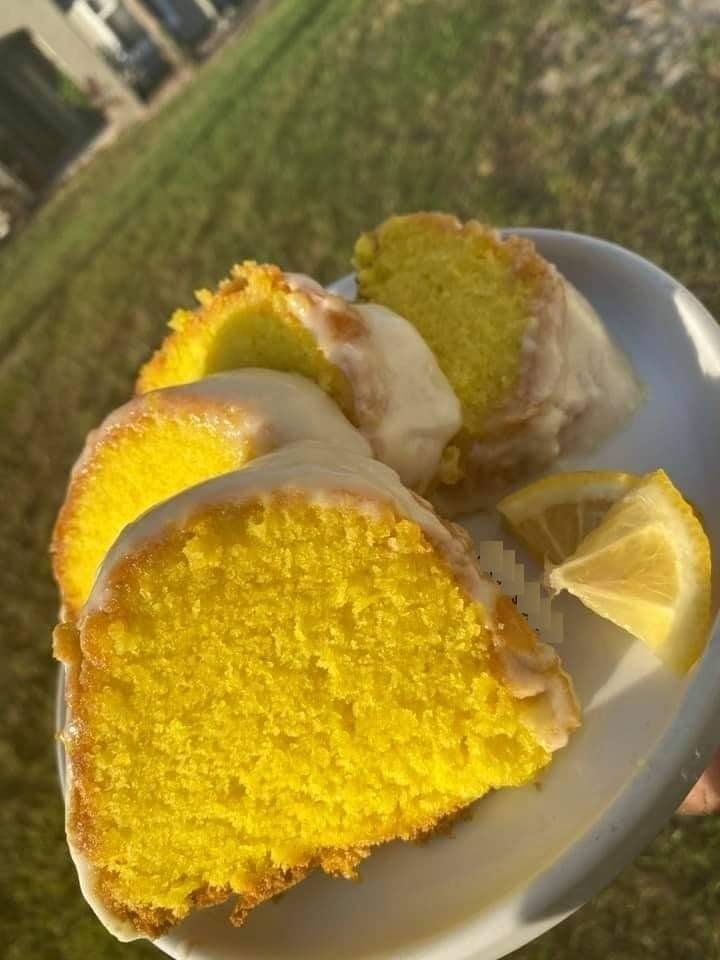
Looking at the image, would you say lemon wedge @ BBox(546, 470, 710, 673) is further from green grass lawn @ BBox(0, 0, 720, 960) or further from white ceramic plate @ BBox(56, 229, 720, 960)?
green grass lawn @ BBox(0, 0, 720, 960)

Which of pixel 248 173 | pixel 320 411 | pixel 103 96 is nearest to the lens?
pixel 320 411

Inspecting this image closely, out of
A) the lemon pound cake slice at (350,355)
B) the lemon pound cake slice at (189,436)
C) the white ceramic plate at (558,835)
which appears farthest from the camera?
the lemon pound cake slice at (350,355)

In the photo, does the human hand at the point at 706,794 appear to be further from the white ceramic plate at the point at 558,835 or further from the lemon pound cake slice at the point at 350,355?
the lemon pound cake slice at the point at 350,355

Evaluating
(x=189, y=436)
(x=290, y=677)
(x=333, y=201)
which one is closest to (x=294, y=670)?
(x=290, y=677)

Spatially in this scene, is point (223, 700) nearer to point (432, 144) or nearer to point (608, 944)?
point (608, 944)

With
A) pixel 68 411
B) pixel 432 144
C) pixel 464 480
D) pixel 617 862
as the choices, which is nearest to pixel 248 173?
pixel 432 144

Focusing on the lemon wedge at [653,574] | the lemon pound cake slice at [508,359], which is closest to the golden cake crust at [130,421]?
the lemon pound cake slice at [508,359]
